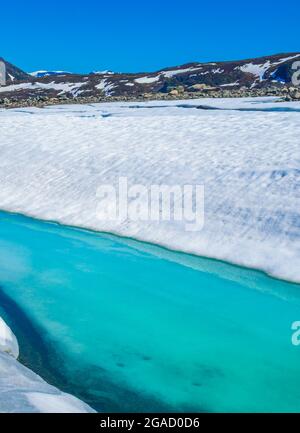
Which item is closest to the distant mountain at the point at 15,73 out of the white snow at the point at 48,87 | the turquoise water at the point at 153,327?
the white snow at the point at 48,87

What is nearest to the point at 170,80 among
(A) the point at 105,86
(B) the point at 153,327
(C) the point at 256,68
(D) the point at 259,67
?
(A) the point at 105,86

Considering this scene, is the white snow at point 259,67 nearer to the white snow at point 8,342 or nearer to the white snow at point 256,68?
the white snow at point 256,68

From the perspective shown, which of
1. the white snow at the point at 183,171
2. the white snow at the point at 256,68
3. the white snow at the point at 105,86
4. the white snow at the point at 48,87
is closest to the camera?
the white snow at the point at 183,171

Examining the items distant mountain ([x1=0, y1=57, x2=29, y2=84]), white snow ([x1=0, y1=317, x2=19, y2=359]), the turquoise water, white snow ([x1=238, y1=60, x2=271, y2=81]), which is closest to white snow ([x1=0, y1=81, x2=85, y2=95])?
white snow ([x1=238, y1=60, x2=271, y2=81])

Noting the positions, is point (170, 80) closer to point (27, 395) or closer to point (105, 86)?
point (105, 86)

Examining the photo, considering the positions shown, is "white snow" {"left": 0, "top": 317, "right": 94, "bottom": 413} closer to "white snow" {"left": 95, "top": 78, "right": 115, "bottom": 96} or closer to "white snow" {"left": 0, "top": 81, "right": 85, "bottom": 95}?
"white snow" {"left": 95, "top": 78, "right": 115, "bottom": 96}

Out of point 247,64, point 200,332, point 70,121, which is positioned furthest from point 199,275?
point 247,64
